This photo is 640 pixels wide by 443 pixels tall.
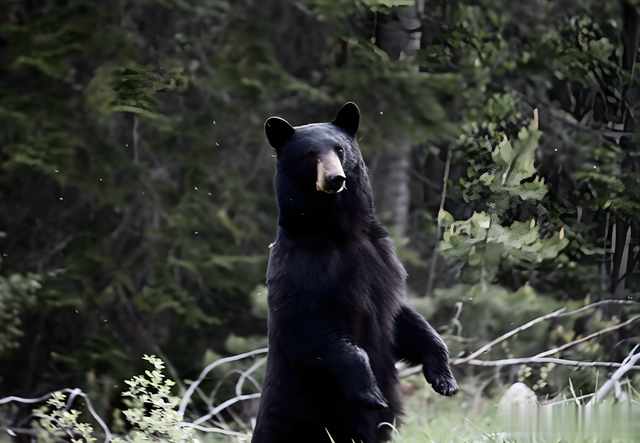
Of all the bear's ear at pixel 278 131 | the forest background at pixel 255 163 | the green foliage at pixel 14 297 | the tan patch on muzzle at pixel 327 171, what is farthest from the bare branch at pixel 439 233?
the green foliage at pixel 14 297

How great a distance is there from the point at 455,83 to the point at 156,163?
279 cm

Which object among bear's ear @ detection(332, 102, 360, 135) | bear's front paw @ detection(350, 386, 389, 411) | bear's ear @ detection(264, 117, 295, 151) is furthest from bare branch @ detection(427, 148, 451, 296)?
bear's front paw @ detection(350, 386, 389, 411)

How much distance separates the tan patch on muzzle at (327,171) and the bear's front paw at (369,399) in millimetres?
723

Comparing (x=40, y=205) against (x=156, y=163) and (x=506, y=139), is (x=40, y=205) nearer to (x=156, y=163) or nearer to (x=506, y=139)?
(x=156, y=163)

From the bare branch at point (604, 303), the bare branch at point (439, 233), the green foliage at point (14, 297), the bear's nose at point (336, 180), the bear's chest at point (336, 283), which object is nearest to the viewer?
the bear's nose at point (336, 180)

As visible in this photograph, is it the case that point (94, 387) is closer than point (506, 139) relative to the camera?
No

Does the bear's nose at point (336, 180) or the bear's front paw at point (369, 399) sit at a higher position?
the bear's nose at point (336, 180)

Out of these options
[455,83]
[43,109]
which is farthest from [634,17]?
[43,109]

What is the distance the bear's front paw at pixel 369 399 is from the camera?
225 centimetres

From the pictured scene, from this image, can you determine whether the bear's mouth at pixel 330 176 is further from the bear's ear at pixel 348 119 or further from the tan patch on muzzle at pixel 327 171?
the bear's ear at pixel 348 119

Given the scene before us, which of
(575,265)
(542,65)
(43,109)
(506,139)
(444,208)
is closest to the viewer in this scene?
(506,139)

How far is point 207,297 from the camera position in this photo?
5.91m

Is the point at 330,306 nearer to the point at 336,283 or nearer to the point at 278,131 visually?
the point at 336,283

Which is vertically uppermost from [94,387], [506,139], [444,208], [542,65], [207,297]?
[542,65]
